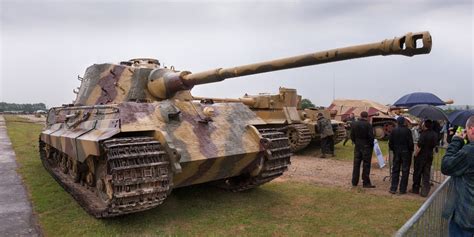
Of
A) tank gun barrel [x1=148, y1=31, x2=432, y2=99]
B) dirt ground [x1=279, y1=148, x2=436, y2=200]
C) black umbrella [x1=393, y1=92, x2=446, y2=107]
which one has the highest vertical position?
tank gun barrel [x1=148, y1=31, x2=432, y2=99]

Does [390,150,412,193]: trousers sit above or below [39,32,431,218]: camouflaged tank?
below

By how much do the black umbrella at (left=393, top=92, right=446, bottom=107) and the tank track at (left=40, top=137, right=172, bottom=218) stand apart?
1344 centimetres

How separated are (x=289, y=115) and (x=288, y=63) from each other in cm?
989

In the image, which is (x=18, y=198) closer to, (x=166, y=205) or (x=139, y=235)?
(x=166, y=205)

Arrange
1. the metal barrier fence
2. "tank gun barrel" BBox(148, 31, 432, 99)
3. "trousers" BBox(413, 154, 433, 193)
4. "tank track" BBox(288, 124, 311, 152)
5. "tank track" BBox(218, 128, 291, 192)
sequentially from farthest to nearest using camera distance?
"tank track" BBox(288, 124, 311, 152)
"trousers" BBox(413, 154, 433, 193)
"tank track" BBox(218, 128, 291, 192)
"tank gun barrel" BBox(148, 31, 432, 99)
the metal barrier fence

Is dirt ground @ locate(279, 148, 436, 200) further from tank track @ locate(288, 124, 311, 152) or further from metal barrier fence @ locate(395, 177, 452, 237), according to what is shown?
metal barrier fence @ locate(395, 177, 452, 237)

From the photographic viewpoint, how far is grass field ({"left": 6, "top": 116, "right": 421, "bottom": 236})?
5.93 metres

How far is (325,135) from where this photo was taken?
15.0 m

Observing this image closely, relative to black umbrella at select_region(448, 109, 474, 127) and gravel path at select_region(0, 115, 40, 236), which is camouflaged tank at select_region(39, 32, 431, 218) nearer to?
gravel path at select_region(0, 115, 40, 236)

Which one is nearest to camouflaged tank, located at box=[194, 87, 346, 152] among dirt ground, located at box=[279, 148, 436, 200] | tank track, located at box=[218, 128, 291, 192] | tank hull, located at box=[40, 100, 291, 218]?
dirt ground, located at box=[279, 148, 436, 200]

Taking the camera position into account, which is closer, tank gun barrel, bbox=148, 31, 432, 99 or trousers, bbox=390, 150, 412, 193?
tank gun barrel, bbox=148, 31, 432, 99

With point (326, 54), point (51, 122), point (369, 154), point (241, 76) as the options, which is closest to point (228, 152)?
point (241, 76)

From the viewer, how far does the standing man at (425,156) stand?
809cm

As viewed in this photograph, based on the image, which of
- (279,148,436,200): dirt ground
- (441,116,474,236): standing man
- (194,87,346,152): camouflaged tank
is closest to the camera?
(441,116,474,236): standing man
